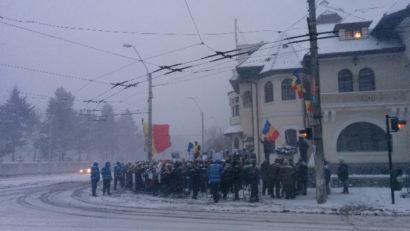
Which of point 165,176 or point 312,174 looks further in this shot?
point 312,174

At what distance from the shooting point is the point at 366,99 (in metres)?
23.3

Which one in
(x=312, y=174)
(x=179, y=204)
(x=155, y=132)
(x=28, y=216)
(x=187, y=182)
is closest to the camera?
(x=28, y=216)

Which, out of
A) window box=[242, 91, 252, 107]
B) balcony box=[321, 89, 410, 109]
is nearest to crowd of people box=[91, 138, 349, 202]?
balcony box=[321, 89, 410, 109]

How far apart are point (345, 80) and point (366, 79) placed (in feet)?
4.44

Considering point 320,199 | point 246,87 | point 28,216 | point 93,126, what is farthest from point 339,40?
point 93,126

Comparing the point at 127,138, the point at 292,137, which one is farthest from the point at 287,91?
the point at 127,138

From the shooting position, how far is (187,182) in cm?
1950

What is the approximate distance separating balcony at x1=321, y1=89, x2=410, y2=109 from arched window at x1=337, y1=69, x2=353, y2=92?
5.51 ft

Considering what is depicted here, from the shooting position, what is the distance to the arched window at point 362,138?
2375 centimetres

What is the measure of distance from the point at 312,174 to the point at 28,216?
1491 centimetres

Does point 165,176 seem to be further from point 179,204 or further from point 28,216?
point 28,216

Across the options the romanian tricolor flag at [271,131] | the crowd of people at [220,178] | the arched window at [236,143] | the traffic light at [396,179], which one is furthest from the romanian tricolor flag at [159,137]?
the traffic light at [396,179]

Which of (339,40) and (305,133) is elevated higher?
(339,40)

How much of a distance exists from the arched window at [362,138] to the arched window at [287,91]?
4.47 m
